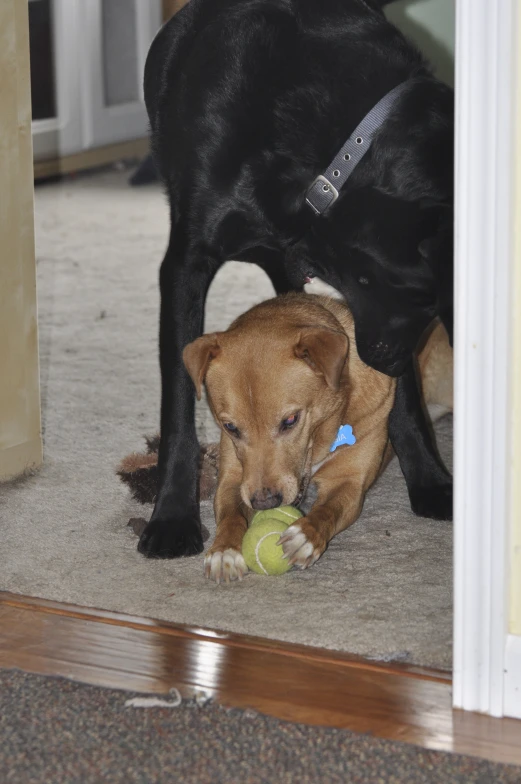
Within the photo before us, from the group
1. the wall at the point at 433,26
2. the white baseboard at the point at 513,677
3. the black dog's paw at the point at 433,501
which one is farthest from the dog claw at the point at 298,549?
the wall at the point at 433,26

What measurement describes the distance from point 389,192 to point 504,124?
665mm

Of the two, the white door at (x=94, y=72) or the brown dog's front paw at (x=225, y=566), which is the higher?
the brown dog's front paw at (x=225, y=566)

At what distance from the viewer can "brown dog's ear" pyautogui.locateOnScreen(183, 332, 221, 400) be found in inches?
95.0

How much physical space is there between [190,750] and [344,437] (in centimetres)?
109

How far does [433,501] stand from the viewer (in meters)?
2.67

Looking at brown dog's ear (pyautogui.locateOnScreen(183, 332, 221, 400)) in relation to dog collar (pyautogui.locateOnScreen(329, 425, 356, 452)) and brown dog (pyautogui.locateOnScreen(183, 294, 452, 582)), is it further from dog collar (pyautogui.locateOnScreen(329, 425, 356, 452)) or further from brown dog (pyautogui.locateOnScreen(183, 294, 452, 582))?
dog collar (pyautogui.locateOnScreen(329, 425, 356, 452))

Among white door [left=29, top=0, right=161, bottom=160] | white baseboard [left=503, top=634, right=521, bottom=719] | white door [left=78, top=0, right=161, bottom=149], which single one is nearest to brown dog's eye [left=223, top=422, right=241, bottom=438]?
white baseboard [left=503, top=634, right=521, bottom=719]

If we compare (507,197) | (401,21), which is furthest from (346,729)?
(401,21)

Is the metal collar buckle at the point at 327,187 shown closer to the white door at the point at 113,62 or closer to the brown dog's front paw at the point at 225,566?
the brown dog's front paw at the point at 225,566

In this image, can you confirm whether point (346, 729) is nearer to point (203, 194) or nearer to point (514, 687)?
point (514, 687)

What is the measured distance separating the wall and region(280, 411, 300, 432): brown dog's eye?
3481mm

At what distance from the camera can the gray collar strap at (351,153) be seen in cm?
230

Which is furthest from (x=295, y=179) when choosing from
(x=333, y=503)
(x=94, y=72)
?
(x=94, y=72)

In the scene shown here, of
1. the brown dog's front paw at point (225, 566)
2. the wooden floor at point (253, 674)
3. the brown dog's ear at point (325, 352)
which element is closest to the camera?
the wooden floor at point (253, 674)
